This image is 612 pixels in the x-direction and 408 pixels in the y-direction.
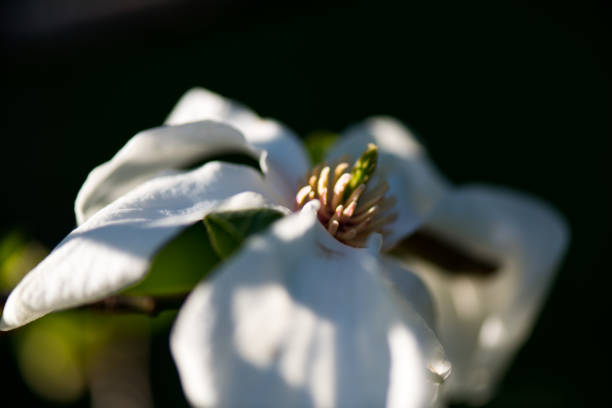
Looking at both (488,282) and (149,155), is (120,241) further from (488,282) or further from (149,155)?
(488,282)

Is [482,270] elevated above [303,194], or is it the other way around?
[303,194]

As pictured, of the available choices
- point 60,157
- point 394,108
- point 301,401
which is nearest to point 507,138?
point 394,108

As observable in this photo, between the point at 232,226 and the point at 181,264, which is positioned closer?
the point at 232,226

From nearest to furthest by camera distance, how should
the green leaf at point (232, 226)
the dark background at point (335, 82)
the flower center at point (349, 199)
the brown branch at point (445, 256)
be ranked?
the green leaf at point (232, 226), the flower center at point (349, 199), the brown branch at point (445, 256), the dark background at point (335, 82)

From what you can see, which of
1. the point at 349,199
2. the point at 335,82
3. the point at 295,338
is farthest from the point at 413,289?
the point at 335,82

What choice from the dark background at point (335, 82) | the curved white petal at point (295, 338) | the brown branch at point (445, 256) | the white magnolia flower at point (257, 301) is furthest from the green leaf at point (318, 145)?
the dark background at point (335, 82)

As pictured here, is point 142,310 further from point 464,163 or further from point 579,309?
point 464,163

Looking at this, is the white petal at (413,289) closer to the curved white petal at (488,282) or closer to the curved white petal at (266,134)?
the curved white petal at (266,134)
